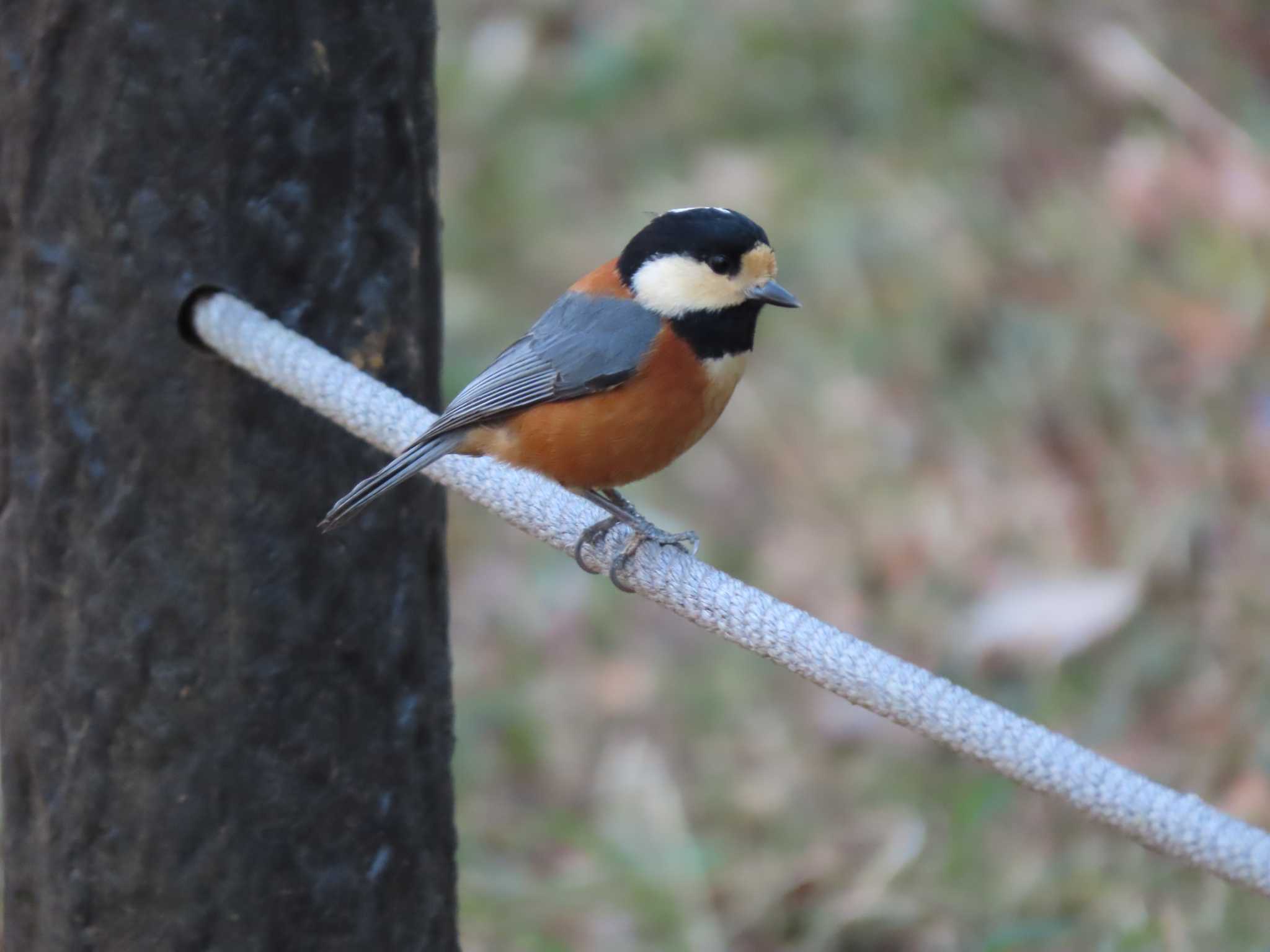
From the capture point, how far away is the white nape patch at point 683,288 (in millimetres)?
2621

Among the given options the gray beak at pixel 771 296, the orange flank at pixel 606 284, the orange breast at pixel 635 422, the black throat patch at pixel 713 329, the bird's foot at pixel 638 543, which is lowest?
the bird's foot at pixel 638 543

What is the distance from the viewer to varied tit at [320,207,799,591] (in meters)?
2.59

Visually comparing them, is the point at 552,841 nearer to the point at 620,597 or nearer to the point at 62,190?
the point at 620,597

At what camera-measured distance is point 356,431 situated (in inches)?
77.1

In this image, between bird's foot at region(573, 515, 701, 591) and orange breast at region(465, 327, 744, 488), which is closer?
Answer: bird's foot at region(573, 515, 701, 591)

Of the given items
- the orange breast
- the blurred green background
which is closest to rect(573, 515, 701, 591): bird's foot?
the orange breast

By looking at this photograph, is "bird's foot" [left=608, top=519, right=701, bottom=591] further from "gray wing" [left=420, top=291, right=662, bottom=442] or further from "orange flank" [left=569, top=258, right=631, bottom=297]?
"orange flank" [left=569, top=258, right=631, bottom=297]

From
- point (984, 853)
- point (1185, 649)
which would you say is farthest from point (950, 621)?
point (984, 853)

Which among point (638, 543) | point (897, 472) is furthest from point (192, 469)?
point (897, 472)

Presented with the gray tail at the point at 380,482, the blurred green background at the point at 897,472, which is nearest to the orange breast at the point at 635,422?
the gray tail at the point at 380,482

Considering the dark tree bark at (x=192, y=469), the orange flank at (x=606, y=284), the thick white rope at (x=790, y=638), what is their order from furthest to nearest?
the orange flank at (x=606, y=284), the dark tree bark at (x=192, y=469), the thick white rope at (x=790, y=638)

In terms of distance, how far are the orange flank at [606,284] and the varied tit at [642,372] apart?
3cm

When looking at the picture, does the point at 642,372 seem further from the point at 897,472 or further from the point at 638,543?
the point at 897,472

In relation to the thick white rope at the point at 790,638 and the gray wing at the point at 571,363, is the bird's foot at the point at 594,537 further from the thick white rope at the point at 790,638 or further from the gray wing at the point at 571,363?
the gray wing at the point at 571,363
